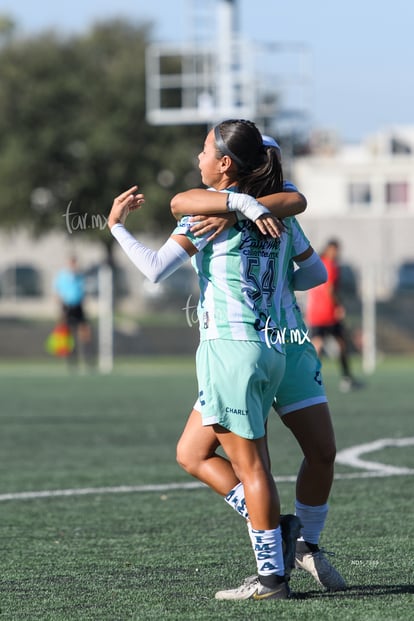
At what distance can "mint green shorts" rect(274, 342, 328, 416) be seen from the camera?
4.88 meters

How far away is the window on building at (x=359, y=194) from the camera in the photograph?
72.6 meters

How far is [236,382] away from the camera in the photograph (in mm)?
4574

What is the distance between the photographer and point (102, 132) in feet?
157

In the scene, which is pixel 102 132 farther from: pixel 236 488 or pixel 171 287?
pixel 236 488

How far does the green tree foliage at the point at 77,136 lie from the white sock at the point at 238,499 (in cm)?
4240

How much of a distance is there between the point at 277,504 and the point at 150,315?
37.6m

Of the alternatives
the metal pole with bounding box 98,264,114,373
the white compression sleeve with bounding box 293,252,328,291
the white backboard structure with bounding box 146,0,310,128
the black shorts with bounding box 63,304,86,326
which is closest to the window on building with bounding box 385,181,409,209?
the white backboard structure with bounding box 146,0,310,128

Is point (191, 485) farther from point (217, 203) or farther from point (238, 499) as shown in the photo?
point (217, 203)

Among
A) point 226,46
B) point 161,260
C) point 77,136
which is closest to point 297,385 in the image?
point 161,260

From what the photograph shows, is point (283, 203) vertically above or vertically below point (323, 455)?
above

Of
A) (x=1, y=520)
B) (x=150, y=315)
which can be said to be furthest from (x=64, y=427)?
(x=150, y=315)

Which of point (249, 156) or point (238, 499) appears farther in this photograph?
point (238, 499)

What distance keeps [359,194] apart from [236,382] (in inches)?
2728

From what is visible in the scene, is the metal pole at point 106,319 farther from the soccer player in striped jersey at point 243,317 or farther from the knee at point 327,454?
the soccer player in striped jersey at point 243,317
